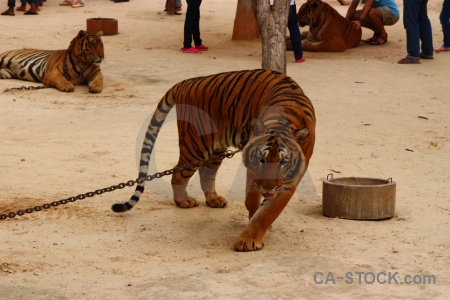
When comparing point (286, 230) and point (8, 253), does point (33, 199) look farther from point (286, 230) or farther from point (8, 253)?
point (286, 230)

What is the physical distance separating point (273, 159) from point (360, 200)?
1.11 m

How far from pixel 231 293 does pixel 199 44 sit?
828cm

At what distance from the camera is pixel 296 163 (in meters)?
4.74

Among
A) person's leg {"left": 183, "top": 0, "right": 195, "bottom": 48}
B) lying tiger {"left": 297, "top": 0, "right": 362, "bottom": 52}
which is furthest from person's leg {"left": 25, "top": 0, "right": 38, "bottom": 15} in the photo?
lying tiger {"left": 297, "top": 0, "right": 362, "bottom": 52}

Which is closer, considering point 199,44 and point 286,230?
point 286,230

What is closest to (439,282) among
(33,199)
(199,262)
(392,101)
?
(199,262)

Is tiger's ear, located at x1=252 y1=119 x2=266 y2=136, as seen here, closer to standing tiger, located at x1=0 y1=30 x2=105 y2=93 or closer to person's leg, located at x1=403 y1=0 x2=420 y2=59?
standing tiger, located at x1=0 y1=30 x2=105 y2=93

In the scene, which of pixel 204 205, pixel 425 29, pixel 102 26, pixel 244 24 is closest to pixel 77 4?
pixel 102 26

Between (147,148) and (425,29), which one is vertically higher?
(425,29)

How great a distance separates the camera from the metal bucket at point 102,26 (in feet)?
43.0

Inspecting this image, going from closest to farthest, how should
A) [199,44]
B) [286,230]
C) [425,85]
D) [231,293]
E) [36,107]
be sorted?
[231,293] → [286,230] → [36,107] → [425,85] → [199,44]

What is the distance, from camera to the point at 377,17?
12.6 meters

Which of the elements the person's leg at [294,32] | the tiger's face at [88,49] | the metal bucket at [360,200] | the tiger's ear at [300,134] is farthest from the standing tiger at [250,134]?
the person's leg at [294,32]

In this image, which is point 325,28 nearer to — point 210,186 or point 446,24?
point 446,24
